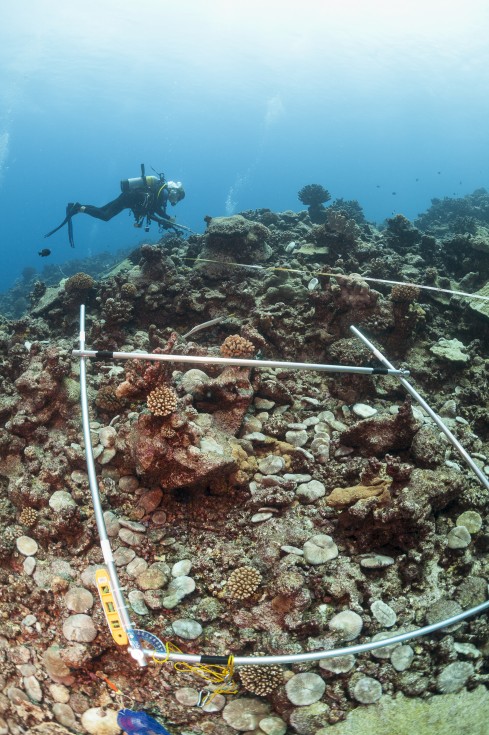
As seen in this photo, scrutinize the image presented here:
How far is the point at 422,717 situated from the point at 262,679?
1276 millimetres

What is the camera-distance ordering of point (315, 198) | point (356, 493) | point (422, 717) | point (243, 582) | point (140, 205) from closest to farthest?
point (422, 717) < point (243, 582) < point (356, 493) < point (140, 205) < point (315, 198)

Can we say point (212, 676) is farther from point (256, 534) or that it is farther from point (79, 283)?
point (79, 283)

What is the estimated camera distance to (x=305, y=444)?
5.30 meters

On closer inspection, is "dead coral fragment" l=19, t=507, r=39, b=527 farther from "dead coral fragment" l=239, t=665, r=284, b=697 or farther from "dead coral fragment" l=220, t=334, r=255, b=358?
"dead coral fragment" l=220, t=334, r=255, b=358

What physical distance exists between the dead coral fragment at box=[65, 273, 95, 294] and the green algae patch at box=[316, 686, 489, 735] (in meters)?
9.71

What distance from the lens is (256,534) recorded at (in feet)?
14.0

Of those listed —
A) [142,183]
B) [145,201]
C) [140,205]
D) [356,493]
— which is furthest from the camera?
[140,205]

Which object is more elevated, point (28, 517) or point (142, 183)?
point (142, 183)

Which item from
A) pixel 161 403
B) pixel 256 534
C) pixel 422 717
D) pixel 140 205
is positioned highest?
pixel 140 205

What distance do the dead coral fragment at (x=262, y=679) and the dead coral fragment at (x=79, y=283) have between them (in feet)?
30.0

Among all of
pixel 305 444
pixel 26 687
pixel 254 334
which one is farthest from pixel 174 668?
pixel 254 334

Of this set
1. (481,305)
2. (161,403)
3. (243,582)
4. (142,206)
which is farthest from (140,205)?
(243,582)

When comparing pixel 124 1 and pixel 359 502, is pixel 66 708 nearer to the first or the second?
pixel 359 502

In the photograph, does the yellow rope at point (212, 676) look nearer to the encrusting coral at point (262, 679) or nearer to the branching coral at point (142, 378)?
the encrusting coral at point (262, 679)
